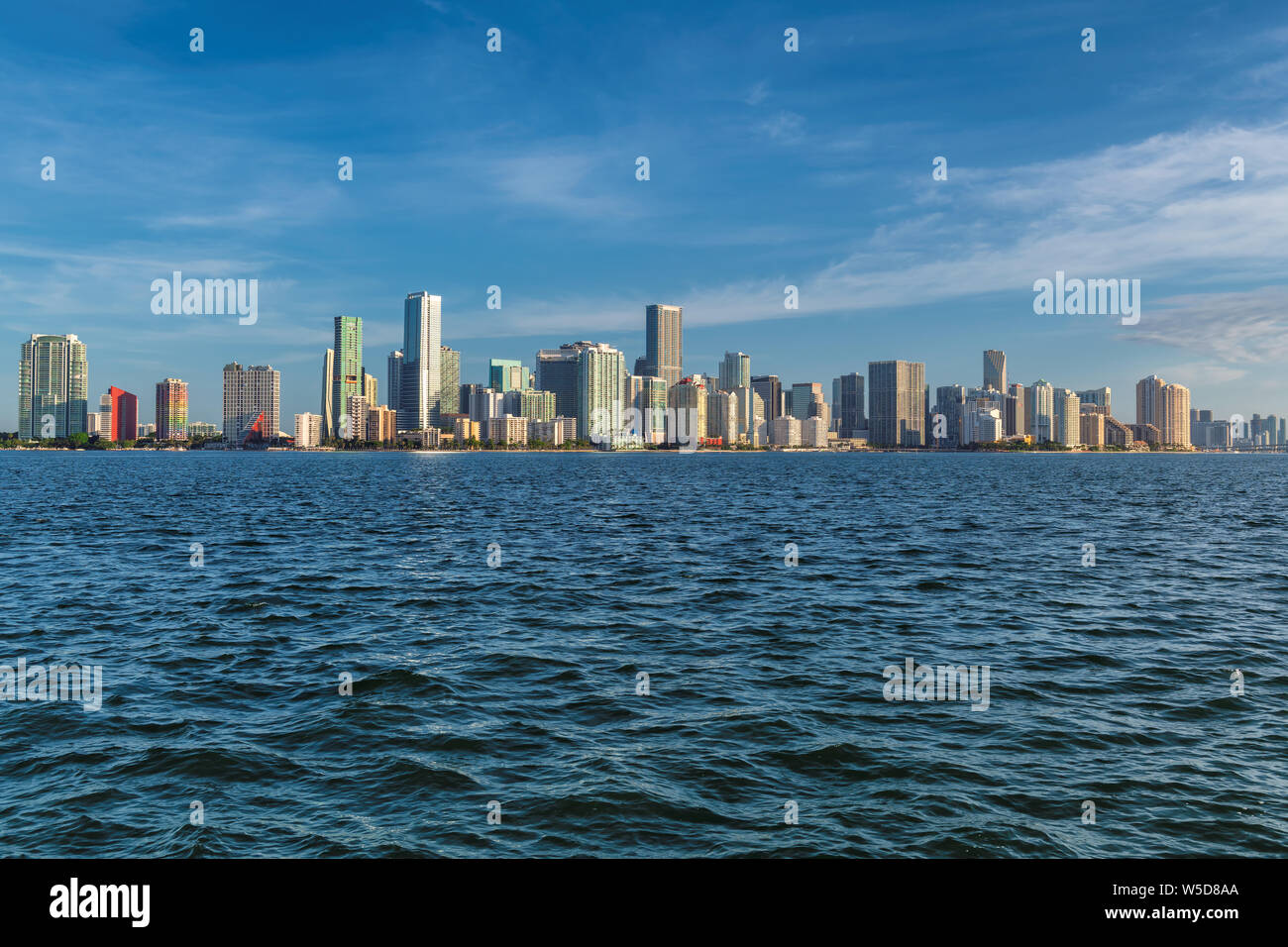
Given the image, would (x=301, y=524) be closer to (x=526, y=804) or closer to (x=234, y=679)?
(x=234, y=679)

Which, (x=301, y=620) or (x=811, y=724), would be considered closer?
(x=811, y=724)

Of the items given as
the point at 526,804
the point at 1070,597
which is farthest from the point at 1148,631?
the point at 526,804

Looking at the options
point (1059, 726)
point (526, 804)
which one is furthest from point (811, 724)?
point (526, 804)

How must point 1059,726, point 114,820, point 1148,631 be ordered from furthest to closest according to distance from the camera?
point 1148,631 < point 1059,726 < point 114,820

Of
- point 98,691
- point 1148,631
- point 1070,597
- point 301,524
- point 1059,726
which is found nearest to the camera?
point 1059,726

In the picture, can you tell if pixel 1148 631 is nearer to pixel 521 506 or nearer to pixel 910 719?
pixel 910 719
